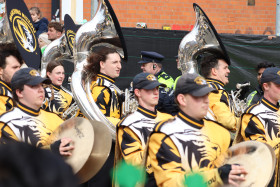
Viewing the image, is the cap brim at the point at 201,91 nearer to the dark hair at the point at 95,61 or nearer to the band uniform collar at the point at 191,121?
the band uniform collar at the point at 191,121

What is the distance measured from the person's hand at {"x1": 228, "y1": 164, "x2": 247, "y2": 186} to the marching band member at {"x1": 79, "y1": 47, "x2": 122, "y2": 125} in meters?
2.48

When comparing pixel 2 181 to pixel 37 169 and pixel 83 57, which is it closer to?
pixel 37 169

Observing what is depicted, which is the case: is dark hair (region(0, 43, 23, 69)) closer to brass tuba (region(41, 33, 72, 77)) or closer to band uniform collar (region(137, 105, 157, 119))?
band uniform collar (region(137, 105, 157, 119))

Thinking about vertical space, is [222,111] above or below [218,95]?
below

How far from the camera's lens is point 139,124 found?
4734mm

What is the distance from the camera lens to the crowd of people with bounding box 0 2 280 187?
3.48m

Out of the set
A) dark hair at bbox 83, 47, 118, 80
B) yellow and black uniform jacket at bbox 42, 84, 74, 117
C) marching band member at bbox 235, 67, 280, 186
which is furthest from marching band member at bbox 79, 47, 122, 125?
marching band member at bbox 235, 67, 280, 186

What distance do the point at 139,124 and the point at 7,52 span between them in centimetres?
140

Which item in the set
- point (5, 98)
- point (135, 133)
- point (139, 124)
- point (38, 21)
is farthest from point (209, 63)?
point (38, 21)

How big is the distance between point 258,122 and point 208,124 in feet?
4.77

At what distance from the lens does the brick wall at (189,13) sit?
12.3 meters

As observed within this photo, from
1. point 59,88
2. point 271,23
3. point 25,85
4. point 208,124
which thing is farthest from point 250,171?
point 271,23

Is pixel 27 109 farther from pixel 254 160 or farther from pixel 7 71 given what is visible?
pixel 254 160

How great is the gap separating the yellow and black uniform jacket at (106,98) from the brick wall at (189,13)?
20.1 ft
